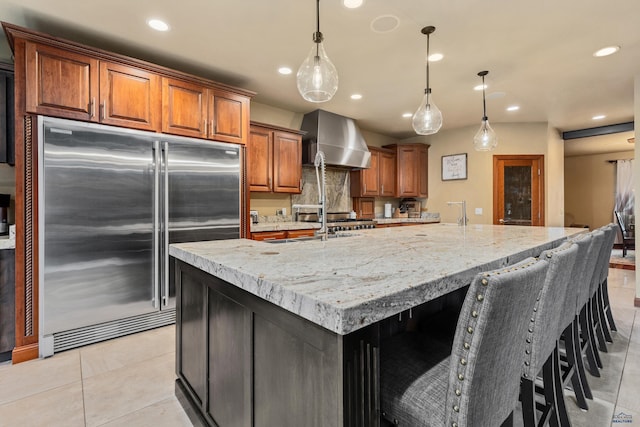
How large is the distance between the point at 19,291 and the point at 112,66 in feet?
6.17

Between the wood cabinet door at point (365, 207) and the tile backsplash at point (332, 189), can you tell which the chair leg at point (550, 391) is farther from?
the wood cabinet door at point (365, 207)

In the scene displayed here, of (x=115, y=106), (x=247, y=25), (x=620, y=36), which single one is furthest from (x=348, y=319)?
(x=620, y=36)

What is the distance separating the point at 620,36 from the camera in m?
2.70

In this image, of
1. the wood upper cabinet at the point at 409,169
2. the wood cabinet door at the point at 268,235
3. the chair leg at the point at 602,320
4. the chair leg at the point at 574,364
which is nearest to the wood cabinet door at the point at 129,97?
the wood cabinet door at the point at 268,235

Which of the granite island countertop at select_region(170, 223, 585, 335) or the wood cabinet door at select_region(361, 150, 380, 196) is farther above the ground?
the wood cabinet door at select_region(361, 150, 380, 196)

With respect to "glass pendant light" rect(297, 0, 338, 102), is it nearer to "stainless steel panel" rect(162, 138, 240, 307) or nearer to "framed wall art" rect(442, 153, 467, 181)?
"stainless steel panel" rect(162, 138, 240, 307)

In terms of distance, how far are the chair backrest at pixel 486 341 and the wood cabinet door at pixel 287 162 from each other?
358 centimetres

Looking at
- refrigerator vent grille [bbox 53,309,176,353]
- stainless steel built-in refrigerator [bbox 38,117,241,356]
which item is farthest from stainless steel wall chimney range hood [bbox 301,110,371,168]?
refrigerator vent grille [bbox 53,309,176,353]

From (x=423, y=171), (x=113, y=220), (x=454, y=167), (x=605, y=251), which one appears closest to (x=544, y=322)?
(x=605, y=251)

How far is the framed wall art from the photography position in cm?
584

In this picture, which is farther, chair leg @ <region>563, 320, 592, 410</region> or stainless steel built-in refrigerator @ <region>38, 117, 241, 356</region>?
stainless steel built-in refrigerator @ <region>38, 117, 241, 356</region>

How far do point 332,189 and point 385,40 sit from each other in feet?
9.96

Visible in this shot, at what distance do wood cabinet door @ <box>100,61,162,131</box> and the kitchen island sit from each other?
1.70 meters

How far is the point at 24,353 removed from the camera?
2.26m
